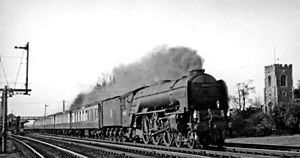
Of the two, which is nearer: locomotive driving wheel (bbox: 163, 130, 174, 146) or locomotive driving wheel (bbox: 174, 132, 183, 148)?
locomotive driving wheel (bbox: 174, 132, 183, 148)

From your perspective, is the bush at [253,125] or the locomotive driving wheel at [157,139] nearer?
the locomotive driving wheel at [157,139]

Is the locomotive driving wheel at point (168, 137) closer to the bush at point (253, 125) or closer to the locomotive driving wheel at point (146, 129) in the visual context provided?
the locomotive driving wheel at point (146, 129)

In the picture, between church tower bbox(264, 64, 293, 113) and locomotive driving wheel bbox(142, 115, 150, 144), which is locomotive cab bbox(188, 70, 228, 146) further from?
church tower bbox(264, 64, 293, 113)

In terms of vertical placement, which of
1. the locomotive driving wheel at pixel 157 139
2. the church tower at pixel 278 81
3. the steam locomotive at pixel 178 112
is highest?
the church tower at pixel 278 81

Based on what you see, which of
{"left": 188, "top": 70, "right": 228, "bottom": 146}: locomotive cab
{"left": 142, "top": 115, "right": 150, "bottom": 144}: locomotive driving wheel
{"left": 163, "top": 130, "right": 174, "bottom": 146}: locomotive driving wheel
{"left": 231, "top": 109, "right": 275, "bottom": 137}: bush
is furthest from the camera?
{"left": 231, "top": 109, "right": 275, "bottom": 137}: bush

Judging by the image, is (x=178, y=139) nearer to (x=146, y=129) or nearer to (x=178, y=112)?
(x=178, y=112)

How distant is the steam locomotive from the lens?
17.2 m

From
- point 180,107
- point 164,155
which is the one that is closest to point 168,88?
point 180,107

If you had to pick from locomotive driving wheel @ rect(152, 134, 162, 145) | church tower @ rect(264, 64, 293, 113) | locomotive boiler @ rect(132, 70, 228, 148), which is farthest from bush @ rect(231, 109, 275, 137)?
church tower @ rect(264, 64, 293, 113)

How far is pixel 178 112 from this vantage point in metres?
18.2

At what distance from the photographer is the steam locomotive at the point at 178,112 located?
1723 centimetres

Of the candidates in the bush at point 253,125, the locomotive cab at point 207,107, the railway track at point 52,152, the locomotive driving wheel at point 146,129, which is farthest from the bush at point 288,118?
the railway track at point 52,152

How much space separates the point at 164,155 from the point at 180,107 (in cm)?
344

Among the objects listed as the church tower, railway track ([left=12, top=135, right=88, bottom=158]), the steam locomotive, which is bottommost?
railway track ([left=12, top=135, right=88, bottom=158])
